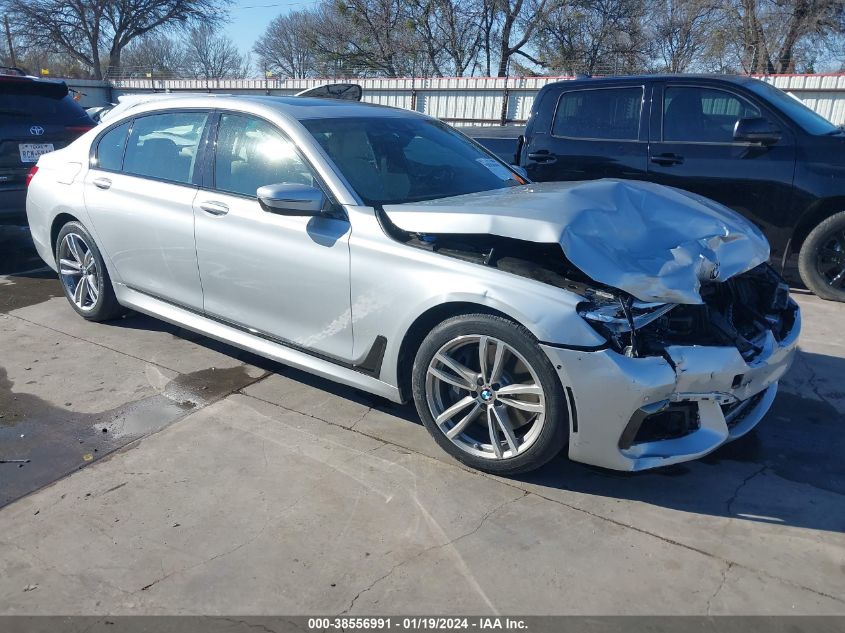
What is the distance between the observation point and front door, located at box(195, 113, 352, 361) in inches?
140

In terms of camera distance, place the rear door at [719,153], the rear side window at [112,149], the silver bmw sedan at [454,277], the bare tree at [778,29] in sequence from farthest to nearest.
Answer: the bare tree at [778,29], the rear door at [719,153], the rear side window at [112,149], the silver bmw sedan at [454,277]

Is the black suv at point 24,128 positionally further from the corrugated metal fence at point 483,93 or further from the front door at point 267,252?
the corrugated metal fence at point 483,93

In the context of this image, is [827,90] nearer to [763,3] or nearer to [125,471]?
[763,3]

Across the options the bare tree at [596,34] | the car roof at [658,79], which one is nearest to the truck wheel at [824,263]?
the car roof at [658,79]

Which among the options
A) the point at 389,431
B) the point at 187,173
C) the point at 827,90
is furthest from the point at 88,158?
the point at 827,90

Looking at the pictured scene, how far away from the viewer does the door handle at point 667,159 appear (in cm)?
612

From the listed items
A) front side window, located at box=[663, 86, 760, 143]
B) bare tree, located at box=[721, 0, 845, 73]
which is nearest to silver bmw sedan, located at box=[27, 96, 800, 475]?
front side window, located at box=[663, 86, 760, 143]

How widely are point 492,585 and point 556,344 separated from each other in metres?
0.96

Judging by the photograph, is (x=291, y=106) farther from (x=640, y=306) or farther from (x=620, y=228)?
(x=640, y=306)

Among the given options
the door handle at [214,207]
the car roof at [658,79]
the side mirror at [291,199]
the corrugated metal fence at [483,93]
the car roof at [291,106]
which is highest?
the corrugated metal fence at [483,93]

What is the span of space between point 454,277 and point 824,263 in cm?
426

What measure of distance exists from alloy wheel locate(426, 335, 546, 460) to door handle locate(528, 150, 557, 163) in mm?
4103

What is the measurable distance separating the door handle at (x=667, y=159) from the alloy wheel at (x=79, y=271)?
188 inches

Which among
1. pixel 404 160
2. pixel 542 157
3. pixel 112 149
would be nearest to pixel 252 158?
pixel 404 160
